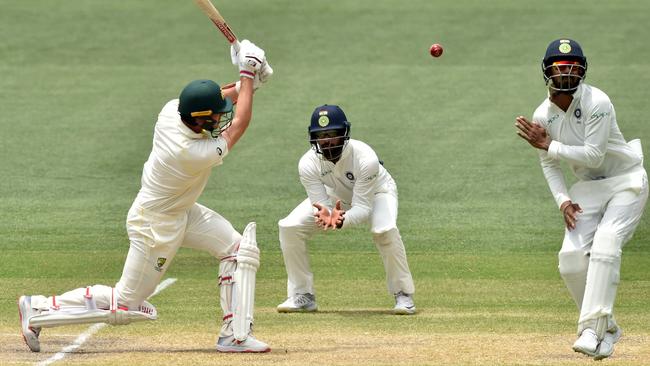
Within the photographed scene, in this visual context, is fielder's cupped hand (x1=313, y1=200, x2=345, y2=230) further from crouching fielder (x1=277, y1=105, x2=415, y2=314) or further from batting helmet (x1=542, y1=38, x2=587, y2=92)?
batting helmet (x1=542, y1=38, x2=587, y2=92)

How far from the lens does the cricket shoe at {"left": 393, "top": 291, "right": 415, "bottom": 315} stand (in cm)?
1183

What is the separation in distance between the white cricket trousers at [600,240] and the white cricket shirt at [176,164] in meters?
2.69

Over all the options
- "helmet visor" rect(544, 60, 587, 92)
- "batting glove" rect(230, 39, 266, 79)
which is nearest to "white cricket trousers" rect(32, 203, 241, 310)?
"batting glove" rect(230, 39, 266, 79)

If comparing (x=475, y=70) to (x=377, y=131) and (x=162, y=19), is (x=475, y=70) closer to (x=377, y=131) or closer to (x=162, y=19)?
(x=377, y=131)

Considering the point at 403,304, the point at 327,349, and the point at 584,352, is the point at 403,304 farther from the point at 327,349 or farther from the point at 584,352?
the point at 584,352

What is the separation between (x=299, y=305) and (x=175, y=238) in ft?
8.52

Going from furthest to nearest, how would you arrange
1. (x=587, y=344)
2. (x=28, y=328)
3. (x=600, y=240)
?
(x=28, y=328) < (x=600, y=240) < (x=587, y=344)

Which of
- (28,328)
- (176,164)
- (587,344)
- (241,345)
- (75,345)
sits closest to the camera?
(587,344)

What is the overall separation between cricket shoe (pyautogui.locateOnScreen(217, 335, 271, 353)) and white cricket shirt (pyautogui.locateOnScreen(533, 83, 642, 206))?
8.13ft

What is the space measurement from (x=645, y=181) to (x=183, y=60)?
52.6 ft

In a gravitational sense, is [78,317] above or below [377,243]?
below

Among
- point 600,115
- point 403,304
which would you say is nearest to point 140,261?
point 403,304

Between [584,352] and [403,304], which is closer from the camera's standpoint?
[584,352]

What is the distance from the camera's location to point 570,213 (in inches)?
380
